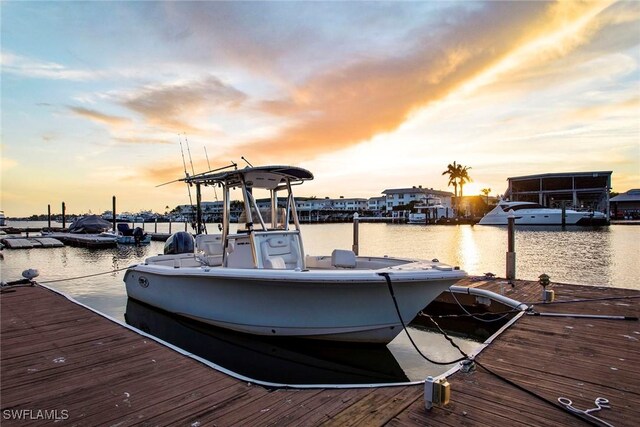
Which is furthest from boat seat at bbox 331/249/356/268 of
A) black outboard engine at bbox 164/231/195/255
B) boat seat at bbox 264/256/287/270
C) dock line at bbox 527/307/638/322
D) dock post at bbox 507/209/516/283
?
black outboard engine at bbox 164/231/195/255

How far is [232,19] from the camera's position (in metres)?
11.7

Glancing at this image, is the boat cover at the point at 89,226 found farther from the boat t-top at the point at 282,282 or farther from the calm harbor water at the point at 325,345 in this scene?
the boat t-top at the point at 282,282

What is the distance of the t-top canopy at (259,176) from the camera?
25.6ft

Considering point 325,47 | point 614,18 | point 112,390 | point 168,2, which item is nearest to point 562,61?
point 614,18

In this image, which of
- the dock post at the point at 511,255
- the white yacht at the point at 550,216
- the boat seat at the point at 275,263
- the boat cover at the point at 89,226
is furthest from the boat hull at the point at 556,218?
the boat seat at the point at 275,263

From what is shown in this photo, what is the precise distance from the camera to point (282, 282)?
6242 millimetres

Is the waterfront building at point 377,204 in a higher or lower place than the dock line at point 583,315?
higher

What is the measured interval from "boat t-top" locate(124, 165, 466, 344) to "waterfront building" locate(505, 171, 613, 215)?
7126 centimetres

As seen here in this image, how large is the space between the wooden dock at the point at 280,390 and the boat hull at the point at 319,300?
4.98 feet

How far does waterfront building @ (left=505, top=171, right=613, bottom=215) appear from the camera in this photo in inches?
2707

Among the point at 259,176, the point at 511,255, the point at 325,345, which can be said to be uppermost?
the point at 259,176

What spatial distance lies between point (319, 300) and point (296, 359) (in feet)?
4.42

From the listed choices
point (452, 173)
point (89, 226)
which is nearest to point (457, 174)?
point (452, 173)

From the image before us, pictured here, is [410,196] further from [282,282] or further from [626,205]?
[282,282]
